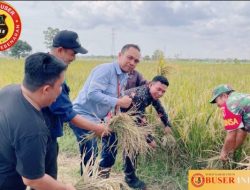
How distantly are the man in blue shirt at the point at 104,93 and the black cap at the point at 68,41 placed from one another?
0.55 m

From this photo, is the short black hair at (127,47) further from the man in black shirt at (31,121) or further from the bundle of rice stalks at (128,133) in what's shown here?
the man in black shirt at (31,121)

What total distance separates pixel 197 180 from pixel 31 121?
1037mm

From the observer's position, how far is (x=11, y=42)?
12.6ft

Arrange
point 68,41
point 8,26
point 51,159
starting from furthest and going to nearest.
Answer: point 8,26, point 68,41, point 51,159

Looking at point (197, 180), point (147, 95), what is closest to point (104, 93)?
point (147, 95)

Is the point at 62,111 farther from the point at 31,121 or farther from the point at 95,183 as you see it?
the point at 31,121

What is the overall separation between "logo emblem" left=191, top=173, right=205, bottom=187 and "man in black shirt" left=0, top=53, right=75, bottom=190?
2.56 feet

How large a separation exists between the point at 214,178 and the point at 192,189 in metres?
0.15

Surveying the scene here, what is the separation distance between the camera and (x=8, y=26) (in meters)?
3.87

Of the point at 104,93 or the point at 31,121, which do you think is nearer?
the point at 31,121

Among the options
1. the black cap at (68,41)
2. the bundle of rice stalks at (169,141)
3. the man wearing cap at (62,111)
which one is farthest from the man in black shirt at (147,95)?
the black cap at (68,41)

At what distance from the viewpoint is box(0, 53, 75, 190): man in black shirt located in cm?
157

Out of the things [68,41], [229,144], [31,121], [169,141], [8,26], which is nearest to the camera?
[31,121]

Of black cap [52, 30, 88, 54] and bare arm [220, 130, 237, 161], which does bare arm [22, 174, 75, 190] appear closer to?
black cap [52, 30, 88, 54]
